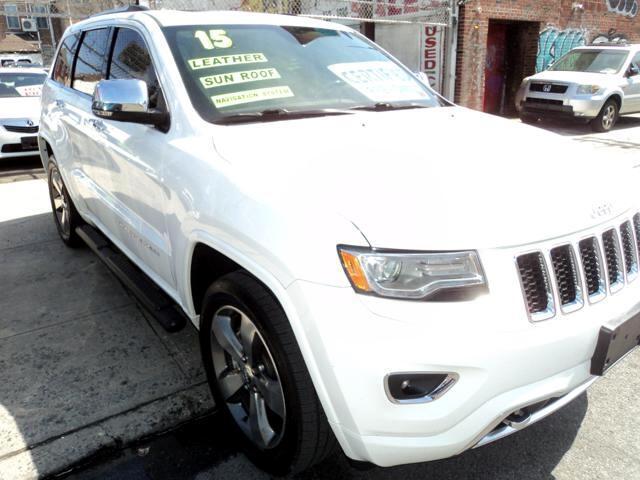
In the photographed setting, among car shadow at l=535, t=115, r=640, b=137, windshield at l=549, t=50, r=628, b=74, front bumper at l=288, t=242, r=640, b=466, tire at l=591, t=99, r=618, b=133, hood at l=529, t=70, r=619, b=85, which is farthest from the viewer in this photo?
windshield at l=549, t=50, r=628, b=74

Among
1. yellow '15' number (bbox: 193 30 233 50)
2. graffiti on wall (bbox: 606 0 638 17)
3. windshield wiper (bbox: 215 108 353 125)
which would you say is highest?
yellow '15' number (bbox: 193 30 233 50)

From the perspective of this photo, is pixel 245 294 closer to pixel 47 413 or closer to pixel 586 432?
pixel 47 413

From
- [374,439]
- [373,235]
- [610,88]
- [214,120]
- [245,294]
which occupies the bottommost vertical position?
[610,88]

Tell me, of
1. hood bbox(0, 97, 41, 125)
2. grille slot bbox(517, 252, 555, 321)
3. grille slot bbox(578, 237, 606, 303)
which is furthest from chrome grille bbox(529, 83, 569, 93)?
grille slot bbox(517, 252, 555, 321)

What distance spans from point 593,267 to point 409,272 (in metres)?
0.73

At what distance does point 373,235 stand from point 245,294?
0.58 meters

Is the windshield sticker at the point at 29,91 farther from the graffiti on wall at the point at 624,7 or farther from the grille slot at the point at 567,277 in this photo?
the graffiti on wall at the point at 624,7

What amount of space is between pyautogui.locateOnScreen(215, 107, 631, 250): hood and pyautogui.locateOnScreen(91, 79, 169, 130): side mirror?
1.37ft

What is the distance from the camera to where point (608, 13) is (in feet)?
53.6

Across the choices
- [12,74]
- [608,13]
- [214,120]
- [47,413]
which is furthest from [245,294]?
[608,13]

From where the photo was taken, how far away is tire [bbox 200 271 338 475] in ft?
6.10

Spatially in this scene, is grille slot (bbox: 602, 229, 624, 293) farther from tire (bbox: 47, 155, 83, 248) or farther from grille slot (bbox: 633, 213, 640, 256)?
tire (bbox: 47, 155, 83, 248)

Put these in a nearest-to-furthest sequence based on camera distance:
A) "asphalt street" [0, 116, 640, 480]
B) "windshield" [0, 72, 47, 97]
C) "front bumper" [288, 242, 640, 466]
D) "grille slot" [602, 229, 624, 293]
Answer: "front bumper" [288, 242, 640, 466] < "grille slot" [602, 229, 624, 293] < "asphalt street" [0, 116, 640, 480] < "windshield" [0, 72, 47, 97]

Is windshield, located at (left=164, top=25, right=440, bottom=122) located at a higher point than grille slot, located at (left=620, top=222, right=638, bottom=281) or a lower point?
higher
